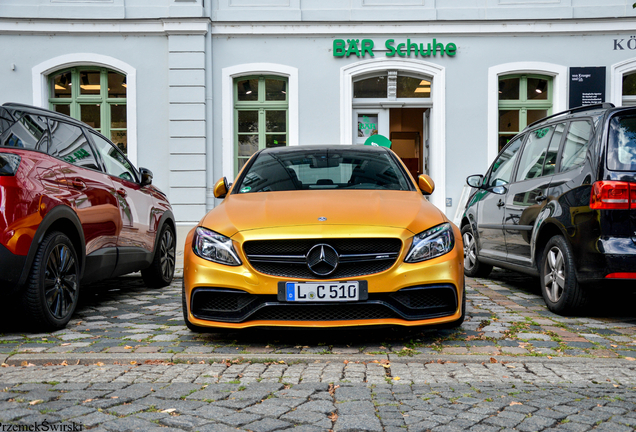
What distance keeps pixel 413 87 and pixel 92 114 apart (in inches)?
280

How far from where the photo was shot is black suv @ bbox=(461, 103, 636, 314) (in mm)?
4492

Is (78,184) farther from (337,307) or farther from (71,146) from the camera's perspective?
(337,307)

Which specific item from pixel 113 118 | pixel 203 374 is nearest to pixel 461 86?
pixel 113 118

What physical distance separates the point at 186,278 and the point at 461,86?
33.9ft

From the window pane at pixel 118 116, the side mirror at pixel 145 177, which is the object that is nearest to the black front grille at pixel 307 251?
the side mirror at pixel 145 177

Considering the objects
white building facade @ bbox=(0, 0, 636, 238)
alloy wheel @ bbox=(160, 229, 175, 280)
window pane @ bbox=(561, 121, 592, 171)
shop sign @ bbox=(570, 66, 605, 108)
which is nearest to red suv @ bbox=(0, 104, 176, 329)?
alloy wheel @ bbox=(160, 229, 175, 280)

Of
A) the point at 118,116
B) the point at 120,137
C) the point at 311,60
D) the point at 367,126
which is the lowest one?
the point at 120,137

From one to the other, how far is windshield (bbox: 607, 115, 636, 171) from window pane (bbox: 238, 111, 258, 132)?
947 centimetres

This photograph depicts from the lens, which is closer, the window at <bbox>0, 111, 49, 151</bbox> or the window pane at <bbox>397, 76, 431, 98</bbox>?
the window at <bbox>0, 111, 49, 151</bbox>

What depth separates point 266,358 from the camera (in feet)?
12.3

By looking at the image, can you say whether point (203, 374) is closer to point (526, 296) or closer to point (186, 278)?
point (186, 278)

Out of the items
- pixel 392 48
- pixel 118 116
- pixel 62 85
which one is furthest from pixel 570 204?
pixel 62 85

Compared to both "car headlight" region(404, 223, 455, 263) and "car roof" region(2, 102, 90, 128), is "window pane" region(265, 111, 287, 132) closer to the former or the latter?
"car roof" region(2, 102, 90, 128)

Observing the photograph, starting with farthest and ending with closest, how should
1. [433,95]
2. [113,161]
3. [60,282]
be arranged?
[433,95]
[113,161]
[60,282]
